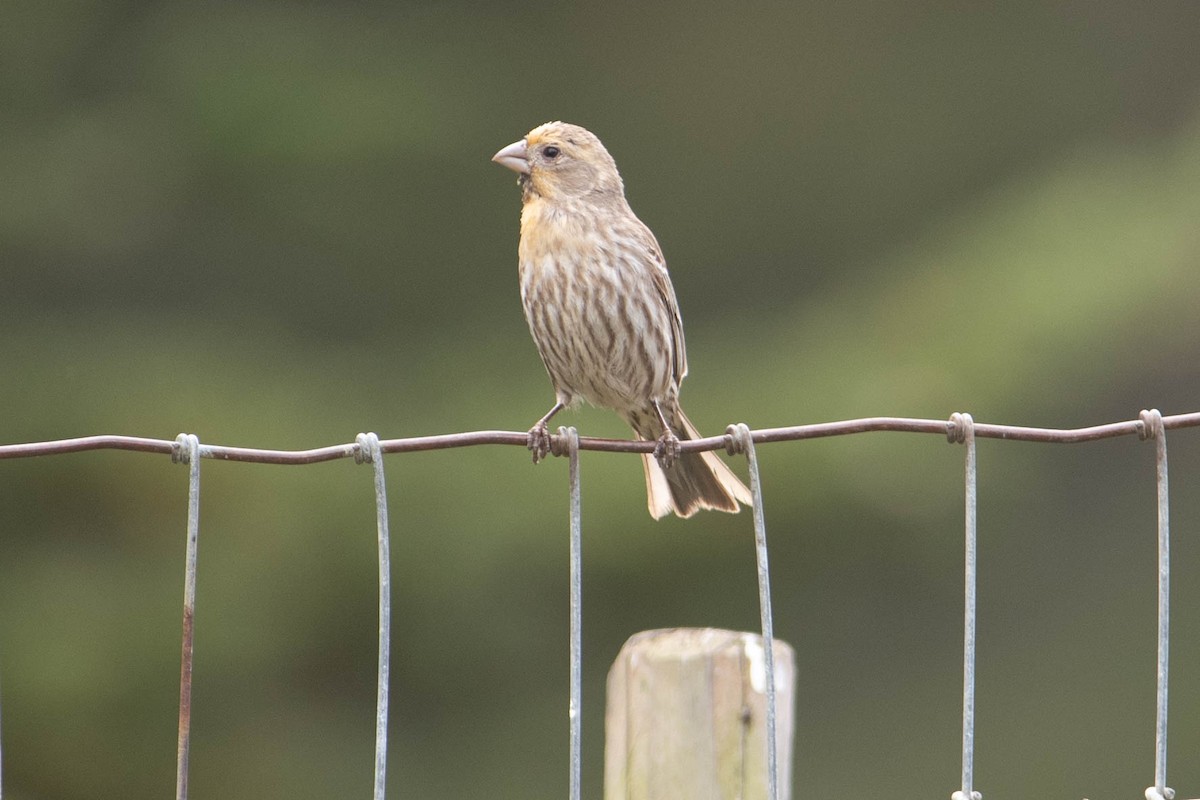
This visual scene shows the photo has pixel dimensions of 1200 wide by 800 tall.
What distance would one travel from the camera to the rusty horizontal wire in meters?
2.61

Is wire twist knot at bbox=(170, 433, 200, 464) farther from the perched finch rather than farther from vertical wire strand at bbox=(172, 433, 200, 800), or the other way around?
the perched finch

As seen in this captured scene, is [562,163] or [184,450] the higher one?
[562,163]

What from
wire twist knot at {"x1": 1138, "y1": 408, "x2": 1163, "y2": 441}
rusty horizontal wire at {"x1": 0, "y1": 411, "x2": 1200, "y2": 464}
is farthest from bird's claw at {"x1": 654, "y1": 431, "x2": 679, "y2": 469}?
wire twist knot at {"x1": 1138, "y1": 408, "x2": 1163, "y2": 441}

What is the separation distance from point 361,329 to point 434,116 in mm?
1171

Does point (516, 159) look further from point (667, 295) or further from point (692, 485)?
point (692, 485)

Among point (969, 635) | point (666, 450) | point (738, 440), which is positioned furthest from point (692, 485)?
point (969, 635)

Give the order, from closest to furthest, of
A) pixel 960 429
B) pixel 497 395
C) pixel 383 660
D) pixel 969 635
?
1. pixel 383 660
2. pixel 969 635
3. pixel 960 429
4. pixel 497 395

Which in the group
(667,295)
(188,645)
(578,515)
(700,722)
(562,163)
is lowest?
(700,722)

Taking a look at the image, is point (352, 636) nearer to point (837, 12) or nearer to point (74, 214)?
point (74, 214)

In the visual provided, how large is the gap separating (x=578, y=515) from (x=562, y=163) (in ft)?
7.75

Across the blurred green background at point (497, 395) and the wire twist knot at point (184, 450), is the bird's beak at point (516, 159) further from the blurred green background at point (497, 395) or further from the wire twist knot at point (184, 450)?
the wire twist knot at point (184, 450)

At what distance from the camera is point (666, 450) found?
3.37 m

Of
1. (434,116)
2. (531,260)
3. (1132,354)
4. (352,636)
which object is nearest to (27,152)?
(434,116)

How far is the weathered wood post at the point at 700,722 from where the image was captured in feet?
8.48
